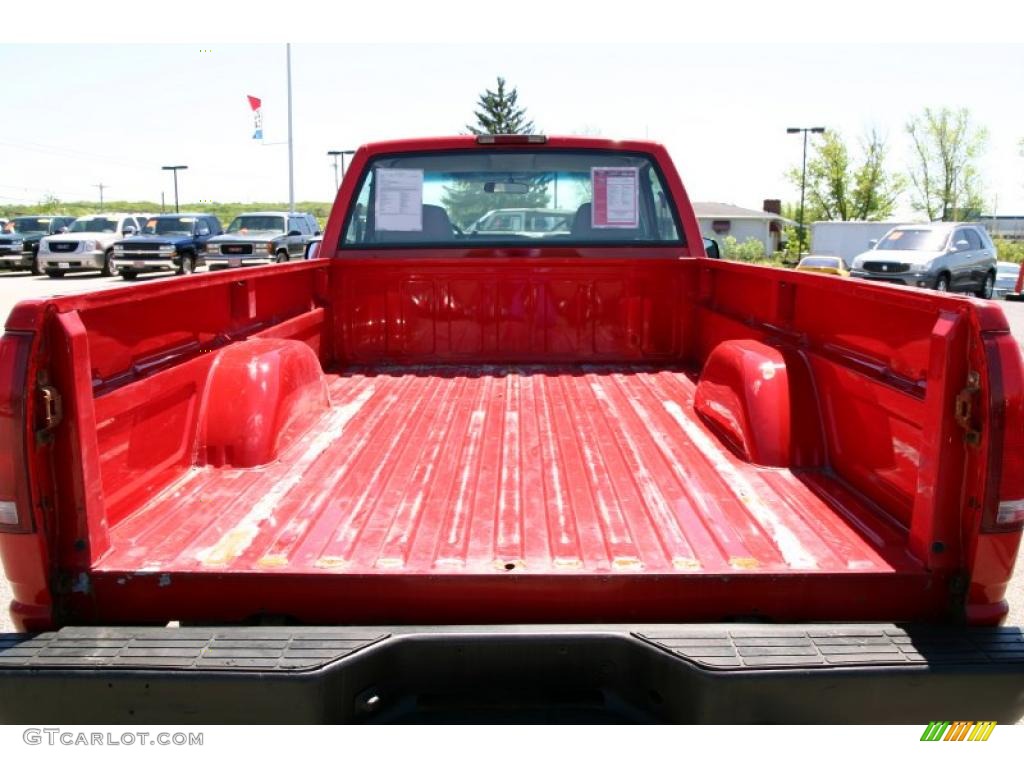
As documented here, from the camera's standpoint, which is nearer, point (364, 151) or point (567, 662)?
point (567, 662)

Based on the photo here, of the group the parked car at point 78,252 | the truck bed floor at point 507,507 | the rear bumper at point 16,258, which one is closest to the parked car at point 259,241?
the parked car at point 78,252

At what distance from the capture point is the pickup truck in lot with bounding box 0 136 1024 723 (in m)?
1.83

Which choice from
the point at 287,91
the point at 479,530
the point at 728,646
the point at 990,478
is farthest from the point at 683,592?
the point at 287,91

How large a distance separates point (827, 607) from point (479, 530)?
95 centimetres

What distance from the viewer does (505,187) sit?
476 centimetres

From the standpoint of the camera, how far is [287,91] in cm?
3272

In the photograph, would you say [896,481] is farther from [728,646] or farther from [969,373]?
[728,646]

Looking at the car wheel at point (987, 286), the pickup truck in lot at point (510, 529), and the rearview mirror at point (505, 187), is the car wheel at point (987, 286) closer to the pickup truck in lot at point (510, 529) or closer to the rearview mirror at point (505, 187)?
the rearview mirror at point (505, 187)

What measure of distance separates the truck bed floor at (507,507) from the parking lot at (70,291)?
728 millimetres

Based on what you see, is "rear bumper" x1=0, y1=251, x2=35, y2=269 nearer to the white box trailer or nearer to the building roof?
the white box trailer

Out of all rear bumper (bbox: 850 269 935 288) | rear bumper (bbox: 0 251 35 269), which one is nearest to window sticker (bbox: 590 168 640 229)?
rear bumper (bbox: 850 269 935 288)

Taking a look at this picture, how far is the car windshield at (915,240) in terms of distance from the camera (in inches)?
851

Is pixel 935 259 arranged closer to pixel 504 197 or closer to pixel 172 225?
pixel 504 197

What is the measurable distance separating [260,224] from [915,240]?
18.9 metres
